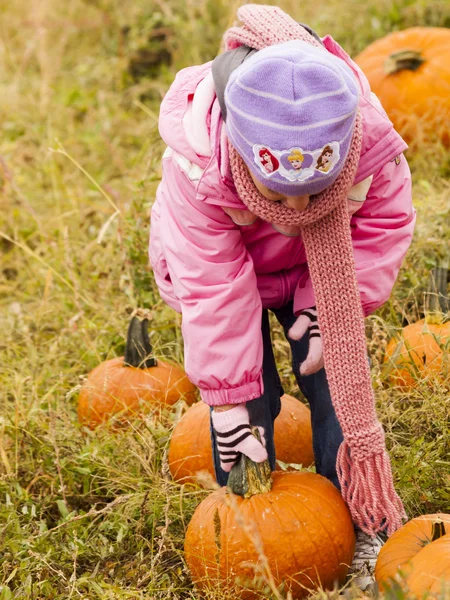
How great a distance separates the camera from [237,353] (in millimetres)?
Result: 2414

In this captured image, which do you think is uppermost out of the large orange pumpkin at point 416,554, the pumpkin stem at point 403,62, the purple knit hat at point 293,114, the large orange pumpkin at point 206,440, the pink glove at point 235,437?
the purple knit hat at point 293,114

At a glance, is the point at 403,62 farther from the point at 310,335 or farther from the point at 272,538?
the point at 272,538

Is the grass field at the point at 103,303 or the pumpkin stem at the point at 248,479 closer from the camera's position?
the pumpkin stem at the point at 248,479

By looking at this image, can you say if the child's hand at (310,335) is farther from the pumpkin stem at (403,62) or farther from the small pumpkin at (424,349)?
the pumpkin stem at (403,62)

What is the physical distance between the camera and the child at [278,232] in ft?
6.89

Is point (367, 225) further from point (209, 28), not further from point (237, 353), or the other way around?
point (209, 28)

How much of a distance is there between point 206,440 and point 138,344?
0.61 metres

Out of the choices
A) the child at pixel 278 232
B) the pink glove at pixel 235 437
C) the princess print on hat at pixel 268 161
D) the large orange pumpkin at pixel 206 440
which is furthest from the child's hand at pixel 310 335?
the princess print on hat at pixel 268 161

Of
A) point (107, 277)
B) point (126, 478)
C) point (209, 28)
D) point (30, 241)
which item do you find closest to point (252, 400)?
point (126, 478)

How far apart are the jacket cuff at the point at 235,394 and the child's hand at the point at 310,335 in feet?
0.76

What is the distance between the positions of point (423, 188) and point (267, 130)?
8.51 feet

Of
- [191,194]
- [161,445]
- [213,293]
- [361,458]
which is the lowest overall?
[161,445]

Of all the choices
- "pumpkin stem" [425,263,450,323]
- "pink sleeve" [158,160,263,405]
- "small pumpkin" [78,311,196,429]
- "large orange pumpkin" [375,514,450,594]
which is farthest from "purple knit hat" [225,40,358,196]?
"small pumpkin" [78,311,196,429]

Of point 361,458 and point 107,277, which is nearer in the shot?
point 361,458
